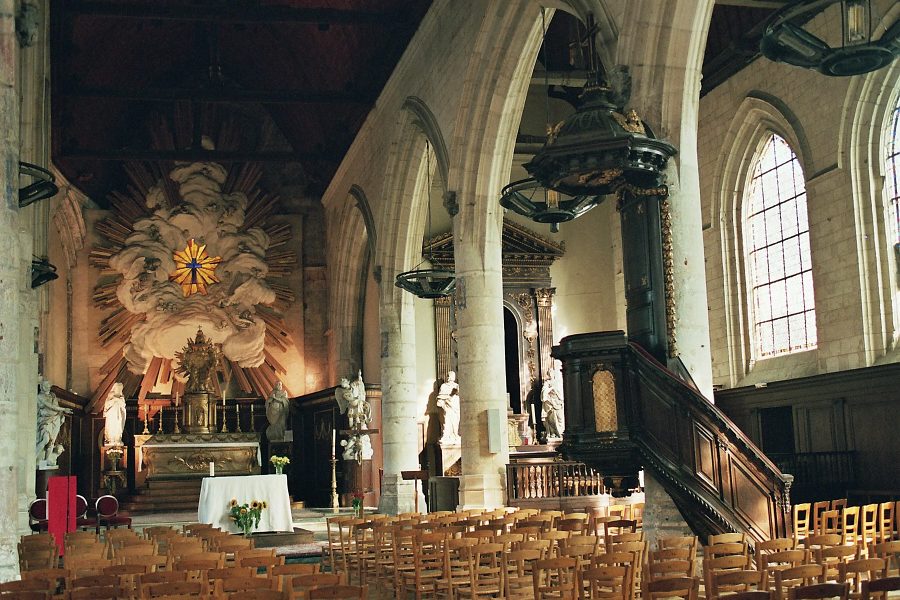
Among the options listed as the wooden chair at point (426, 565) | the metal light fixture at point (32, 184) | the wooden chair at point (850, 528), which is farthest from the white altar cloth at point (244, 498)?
the wooden chair at point (850, 528)

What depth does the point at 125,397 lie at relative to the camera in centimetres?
2483

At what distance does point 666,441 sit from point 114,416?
17410 mm

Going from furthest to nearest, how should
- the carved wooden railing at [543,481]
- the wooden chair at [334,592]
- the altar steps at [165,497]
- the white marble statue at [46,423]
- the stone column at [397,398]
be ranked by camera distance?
the altar steps at [165,497]
the stone column at [397,398]
the white marble statue at [46,423]
the carved wooden railing at [543,481]
the wooden chair at [334,592]

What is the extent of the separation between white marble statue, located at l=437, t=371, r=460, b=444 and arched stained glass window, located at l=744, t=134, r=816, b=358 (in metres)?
6.24

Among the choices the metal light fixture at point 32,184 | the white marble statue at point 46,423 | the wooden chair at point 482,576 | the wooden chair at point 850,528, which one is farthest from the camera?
the white marble statue at point 46,423

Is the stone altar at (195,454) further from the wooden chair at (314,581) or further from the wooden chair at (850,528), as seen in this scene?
the wooden chair at (314,581)

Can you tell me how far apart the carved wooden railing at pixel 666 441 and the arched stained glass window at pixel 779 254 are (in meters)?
9.64

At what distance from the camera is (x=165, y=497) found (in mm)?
22656

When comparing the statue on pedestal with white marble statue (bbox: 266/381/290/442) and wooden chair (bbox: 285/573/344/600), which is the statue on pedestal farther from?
wooden chair (bbox: 285/573/344/600)

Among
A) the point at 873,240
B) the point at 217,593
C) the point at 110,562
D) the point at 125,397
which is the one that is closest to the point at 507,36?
the point at 873,240

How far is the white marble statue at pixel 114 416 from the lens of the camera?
23469mm

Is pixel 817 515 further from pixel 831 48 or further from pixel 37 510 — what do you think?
pixel 37 510

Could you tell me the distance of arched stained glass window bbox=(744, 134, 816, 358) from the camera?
17.8 meters

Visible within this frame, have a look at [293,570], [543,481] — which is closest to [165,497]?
[543,481]
